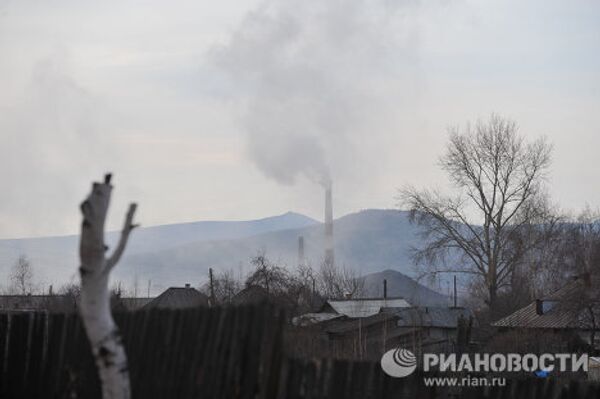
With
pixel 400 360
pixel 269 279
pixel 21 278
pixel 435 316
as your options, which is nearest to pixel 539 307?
pixel 435 316

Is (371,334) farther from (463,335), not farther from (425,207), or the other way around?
(463,335)

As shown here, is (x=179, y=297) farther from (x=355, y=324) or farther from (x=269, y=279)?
(x=355, y=324)

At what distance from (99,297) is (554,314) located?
4972 centimetres

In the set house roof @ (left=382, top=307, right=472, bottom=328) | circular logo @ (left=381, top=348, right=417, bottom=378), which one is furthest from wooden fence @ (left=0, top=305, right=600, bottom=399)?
house roof @ (left=382, top=307, right=472, bottom=328)

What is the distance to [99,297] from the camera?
7.51m

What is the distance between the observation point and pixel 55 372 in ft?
32.4

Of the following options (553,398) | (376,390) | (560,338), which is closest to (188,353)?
(376,390)

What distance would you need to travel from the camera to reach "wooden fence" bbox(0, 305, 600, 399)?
7805mm

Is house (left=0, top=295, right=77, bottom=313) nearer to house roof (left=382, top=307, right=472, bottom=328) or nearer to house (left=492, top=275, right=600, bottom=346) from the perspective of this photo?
house roof (left=382, top=307, right=472, bottom=328)

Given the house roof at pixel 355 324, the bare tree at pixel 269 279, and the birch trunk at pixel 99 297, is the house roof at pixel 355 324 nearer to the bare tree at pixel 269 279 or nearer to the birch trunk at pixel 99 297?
the bare tree at pixel 269 279

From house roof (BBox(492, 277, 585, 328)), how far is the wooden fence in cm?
3700

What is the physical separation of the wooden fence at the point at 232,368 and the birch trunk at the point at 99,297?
928 mm

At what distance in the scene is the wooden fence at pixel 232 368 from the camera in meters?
7.80

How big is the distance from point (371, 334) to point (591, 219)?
38161mm
